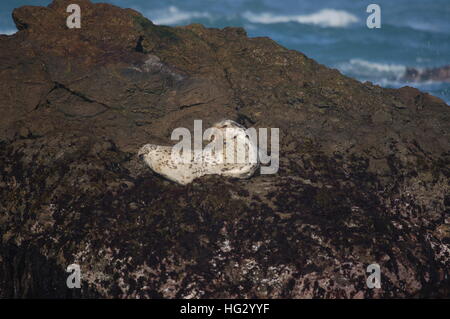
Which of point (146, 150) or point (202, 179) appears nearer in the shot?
point (202, 179)

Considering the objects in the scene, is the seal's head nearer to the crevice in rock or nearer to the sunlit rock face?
the sunlit rock face

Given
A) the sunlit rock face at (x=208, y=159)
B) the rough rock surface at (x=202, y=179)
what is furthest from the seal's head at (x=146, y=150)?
the rough rock surface at (x=202, y=179)

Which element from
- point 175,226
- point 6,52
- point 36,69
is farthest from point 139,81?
point 175,226

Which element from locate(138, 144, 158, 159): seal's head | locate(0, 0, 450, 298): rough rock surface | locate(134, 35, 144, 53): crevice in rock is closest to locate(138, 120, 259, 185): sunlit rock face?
locate(138, 144, 158, 159): seal's head

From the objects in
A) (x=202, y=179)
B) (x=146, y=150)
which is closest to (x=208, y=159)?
(x=202, y=179)

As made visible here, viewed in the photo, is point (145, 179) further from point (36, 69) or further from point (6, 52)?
point (6, 52)

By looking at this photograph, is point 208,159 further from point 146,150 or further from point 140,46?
point 140,46

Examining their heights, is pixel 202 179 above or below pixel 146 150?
below

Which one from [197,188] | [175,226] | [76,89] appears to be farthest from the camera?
[76,89]
